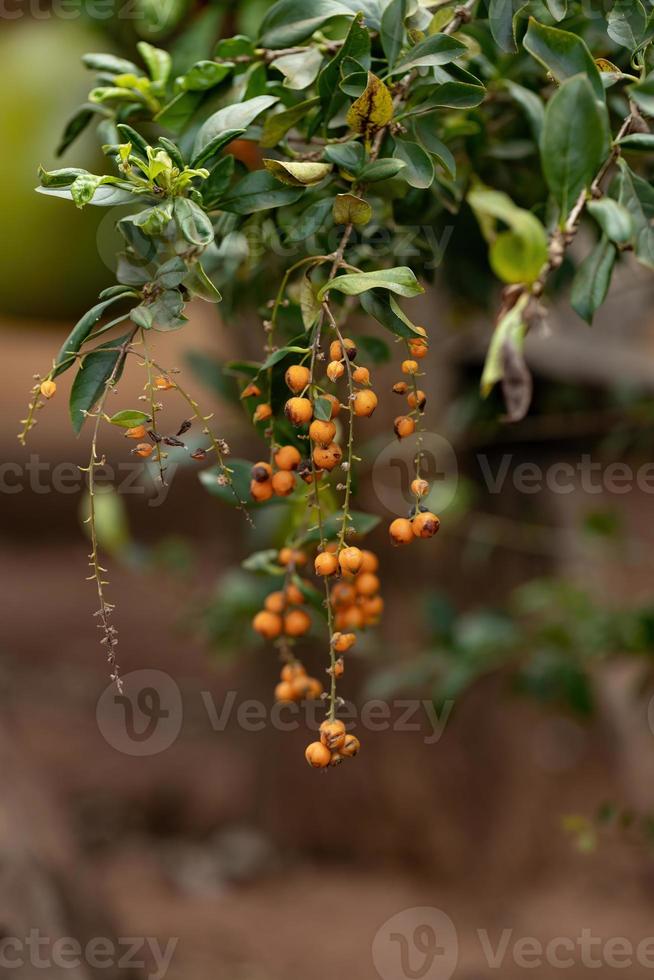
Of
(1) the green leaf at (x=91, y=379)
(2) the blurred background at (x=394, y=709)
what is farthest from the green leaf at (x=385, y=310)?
(2) the blurred background at (x=394, y=709)

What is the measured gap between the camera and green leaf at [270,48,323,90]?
48 cm

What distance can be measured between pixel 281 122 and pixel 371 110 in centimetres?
6

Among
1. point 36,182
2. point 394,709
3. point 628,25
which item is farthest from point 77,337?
point 394,709

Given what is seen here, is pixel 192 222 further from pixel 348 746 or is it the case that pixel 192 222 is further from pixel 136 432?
pixel 348 746

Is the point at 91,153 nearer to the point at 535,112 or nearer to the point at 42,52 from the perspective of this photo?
the point at 42,52

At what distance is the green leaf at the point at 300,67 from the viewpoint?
0.48 m

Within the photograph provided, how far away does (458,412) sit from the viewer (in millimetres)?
1221

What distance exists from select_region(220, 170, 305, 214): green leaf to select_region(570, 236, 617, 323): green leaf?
5.0 inches

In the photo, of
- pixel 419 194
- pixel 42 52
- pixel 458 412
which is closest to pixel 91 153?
pixel 42 52

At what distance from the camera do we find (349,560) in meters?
0.43

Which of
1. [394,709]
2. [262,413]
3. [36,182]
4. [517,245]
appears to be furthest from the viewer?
[394,709]

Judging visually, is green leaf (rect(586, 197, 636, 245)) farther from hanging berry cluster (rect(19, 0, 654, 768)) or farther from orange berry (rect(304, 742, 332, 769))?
orange berry (rect(304, 742, 332, 769))

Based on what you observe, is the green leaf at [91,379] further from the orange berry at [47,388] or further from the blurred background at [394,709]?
the blurred background at [394,709]

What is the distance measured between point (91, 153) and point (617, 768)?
1135 mm
